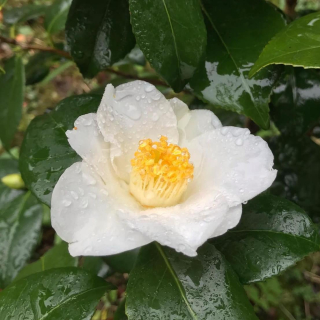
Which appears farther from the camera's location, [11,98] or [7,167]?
[7,167]

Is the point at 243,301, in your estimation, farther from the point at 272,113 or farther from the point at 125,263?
the point at 272,113

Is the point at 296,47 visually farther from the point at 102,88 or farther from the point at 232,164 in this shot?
the point at 102,88

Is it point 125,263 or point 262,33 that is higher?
point 262,33

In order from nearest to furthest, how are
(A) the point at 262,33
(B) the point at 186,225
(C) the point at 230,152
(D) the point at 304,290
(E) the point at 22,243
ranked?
1. (B) the point at 186,225
2. (C) the point at 230,152
3. (A) the point at 262,33
4. (E) the point at 22,243
5. (D) the point at 304,290

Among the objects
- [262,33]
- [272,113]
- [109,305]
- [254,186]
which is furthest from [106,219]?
[109,305]

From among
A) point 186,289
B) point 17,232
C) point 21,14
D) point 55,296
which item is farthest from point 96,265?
point 21,14

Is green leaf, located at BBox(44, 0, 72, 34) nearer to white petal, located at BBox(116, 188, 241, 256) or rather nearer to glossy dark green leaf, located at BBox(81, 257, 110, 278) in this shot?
glossy dark green leaf, located at BBox(81, 257, 110, 278)

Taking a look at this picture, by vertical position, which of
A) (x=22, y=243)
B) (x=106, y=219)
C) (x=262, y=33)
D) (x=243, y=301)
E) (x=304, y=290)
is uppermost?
(x=262, y=33)

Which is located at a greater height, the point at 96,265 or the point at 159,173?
the point at 159,173
